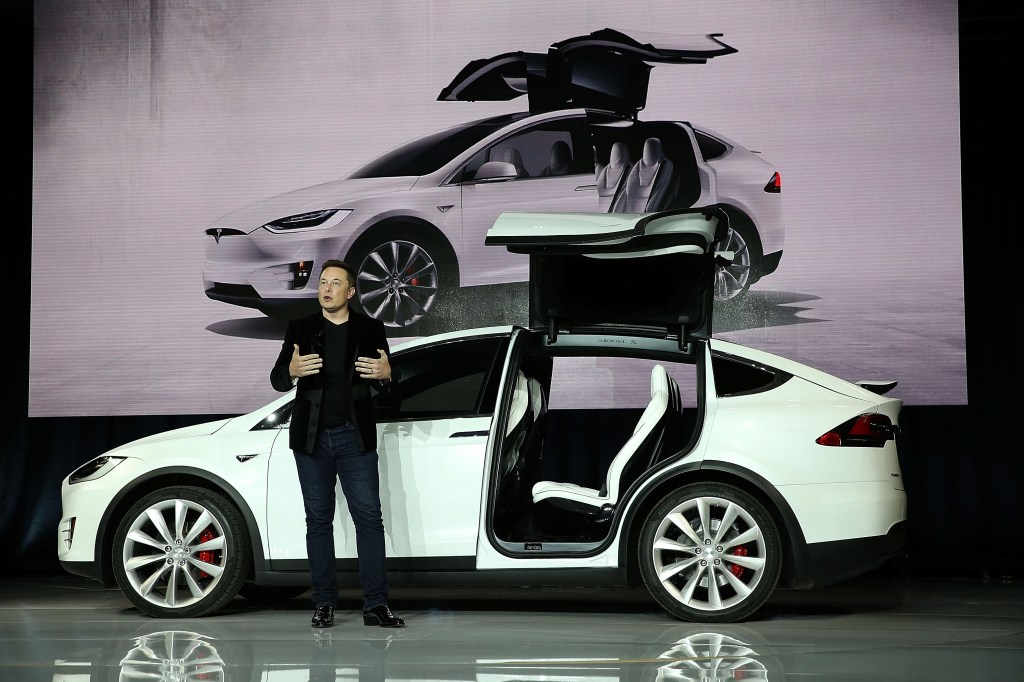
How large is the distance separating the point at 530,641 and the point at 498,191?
3305 millimetres

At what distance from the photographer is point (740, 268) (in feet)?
22.2

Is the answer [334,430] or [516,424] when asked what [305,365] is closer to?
[334,430]

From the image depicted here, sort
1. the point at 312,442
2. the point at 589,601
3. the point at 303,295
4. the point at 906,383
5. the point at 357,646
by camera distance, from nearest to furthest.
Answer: the point at 357,646, the point at 312,442, the point at 589,601, the point at 906,383, the point at 303,295


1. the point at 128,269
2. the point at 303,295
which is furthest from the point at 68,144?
the point at 303,295

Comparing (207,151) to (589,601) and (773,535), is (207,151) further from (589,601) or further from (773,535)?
(773,535)

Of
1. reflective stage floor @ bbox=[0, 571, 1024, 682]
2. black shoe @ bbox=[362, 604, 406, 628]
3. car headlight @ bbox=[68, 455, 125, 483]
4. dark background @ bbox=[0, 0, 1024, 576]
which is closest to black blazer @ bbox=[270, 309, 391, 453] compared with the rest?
black shoe @ bbox=[362, 604, 406, 628]

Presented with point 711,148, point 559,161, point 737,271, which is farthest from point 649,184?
point 737,271

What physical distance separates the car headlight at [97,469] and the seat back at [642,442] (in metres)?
2.22

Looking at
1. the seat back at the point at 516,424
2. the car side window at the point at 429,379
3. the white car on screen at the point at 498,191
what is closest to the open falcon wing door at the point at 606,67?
the white car on screen at the point at 498,191

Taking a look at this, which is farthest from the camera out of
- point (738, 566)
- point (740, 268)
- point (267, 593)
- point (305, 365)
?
point (740, 268)

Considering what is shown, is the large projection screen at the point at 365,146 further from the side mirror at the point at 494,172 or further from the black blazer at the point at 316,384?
the black blazer at the point at 316,384

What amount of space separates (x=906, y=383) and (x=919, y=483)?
114 centimetres

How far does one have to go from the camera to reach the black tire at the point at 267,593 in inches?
229

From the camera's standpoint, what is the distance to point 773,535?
15.4ft
